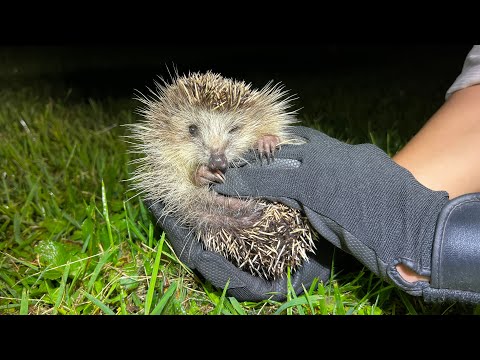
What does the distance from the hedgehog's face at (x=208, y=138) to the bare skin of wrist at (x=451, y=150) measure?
27.7 inches

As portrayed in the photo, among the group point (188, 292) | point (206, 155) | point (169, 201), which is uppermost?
point (206, 155)

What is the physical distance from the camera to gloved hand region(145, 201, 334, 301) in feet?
6.09

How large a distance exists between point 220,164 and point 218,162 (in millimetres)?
12

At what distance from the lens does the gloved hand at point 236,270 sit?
6.09ft

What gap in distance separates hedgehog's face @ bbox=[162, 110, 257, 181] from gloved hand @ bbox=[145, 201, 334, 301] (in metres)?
0.27

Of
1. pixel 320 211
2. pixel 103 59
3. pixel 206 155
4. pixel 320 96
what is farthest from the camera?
pixel 103 59

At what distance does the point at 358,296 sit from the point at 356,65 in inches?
247

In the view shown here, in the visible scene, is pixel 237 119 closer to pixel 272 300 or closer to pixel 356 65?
pixel 272 300

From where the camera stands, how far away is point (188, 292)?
6.46 ft

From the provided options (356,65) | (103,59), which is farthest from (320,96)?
(103,59)

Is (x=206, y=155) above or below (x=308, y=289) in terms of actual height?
above

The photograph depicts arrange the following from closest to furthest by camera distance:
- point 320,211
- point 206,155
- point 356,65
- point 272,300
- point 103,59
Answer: point 320,211 → point 272,300 → point 206,155 → point 103,59 → point 356,65

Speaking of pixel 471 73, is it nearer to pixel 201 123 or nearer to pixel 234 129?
pixel 234 129

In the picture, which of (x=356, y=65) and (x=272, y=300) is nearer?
(x=272, y=300)
